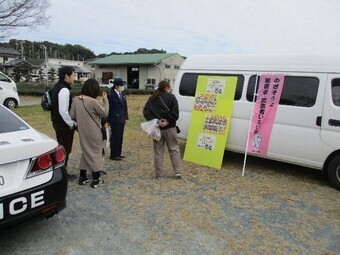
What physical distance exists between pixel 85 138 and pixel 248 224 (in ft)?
7.97

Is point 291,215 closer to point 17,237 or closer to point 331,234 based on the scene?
point 331,234

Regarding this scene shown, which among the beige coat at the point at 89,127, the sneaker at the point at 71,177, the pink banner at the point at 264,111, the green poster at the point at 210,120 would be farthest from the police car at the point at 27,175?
the pink banner at the point at 264,111

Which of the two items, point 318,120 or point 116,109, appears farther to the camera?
point 116,109

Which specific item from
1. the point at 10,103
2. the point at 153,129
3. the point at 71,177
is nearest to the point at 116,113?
the point at 153,129

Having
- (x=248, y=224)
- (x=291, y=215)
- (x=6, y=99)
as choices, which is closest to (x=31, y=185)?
(x=248, y=224)

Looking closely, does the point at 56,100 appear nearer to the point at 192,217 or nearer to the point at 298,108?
the point at 192,217

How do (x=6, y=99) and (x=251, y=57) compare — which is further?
(x=6, y=99)

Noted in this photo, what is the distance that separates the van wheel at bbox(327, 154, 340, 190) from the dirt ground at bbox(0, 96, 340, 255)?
0.15 metres

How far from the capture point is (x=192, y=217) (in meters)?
3.66

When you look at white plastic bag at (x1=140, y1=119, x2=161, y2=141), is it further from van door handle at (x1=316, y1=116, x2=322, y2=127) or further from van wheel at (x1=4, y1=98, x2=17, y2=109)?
van wheel at (x1=4, y1=98, x2=17, y2=109)

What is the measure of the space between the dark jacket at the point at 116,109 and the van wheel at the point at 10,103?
1050 centimetres

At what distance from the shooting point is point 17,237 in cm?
307

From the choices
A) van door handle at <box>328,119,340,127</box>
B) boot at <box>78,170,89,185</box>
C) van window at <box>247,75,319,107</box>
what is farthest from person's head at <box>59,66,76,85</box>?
van door handle at <box>328,119,340,127</box>

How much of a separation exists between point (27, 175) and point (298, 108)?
4107mm
